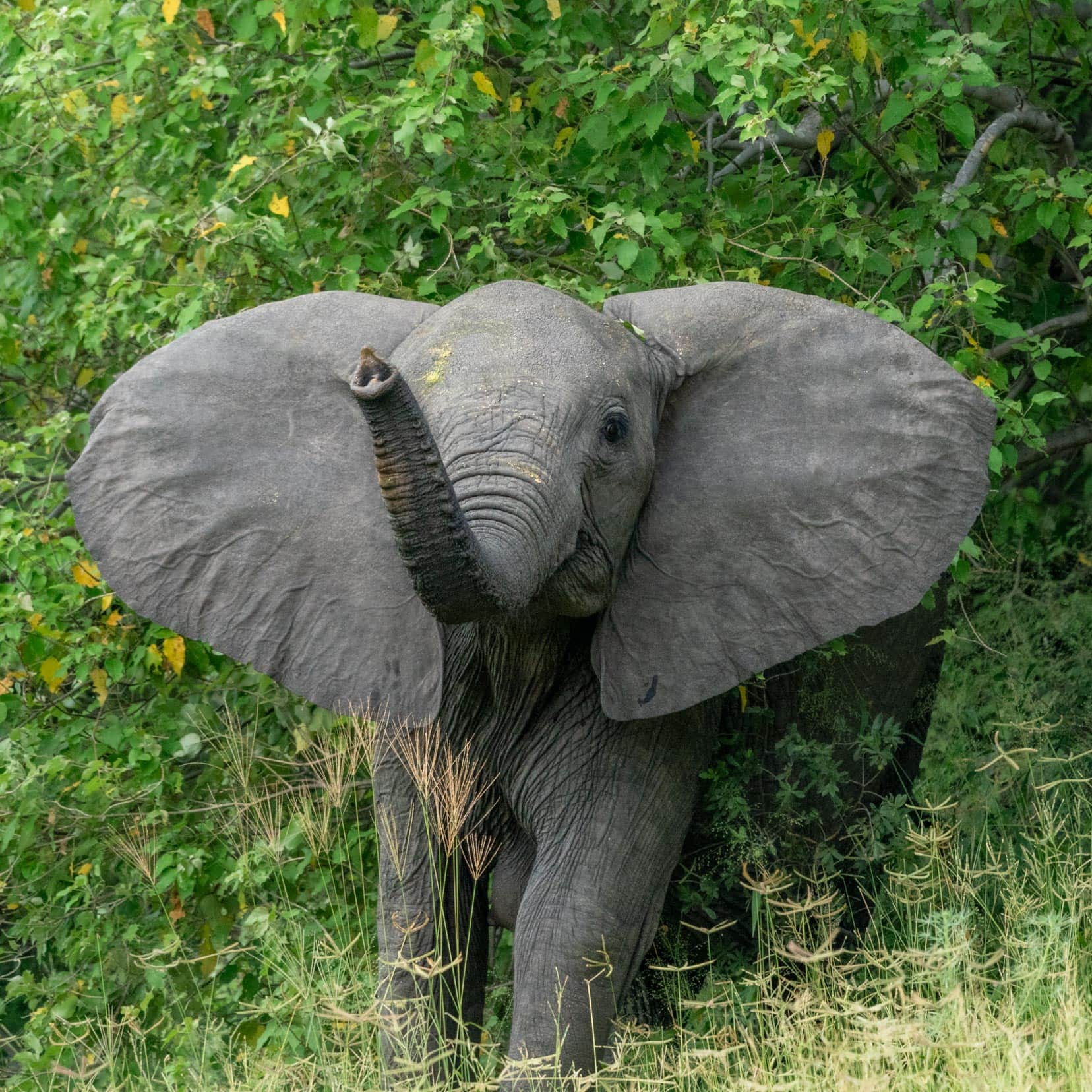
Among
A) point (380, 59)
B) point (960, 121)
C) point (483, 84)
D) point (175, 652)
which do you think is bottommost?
point (175, 652)

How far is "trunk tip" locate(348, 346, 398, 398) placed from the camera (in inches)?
128

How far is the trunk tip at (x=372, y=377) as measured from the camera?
128 inches

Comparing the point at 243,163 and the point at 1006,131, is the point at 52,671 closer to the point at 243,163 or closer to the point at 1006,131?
the point at 243,163

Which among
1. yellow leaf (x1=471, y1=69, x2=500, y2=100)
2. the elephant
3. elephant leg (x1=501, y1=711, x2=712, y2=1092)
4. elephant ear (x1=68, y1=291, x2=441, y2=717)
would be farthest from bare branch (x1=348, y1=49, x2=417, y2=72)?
elephant leg (x1=501, y1=711, x2=712, y2=1092)

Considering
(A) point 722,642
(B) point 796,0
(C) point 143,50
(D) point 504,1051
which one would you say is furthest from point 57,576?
(B) point 796,0

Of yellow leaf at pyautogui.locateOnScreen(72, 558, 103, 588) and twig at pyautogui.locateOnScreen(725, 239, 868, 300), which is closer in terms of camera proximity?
Result: twig at pyautogui.locateOnScreen(725, 239, 868, 300)

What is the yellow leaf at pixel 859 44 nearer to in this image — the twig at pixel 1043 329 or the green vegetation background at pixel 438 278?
the green vegetation background at pixel 438 278

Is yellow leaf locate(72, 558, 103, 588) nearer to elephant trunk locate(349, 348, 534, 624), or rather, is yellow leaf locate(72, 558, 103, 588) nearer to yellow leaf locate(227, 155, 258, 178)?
yellow leaf locate(227, 155, 258, 178)

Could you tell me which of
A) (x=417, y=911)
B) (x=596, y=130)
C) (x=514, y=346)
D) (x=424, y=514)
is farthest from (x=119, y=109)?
(x=424, y=514)

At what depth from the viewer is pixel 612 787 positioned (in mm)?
4613

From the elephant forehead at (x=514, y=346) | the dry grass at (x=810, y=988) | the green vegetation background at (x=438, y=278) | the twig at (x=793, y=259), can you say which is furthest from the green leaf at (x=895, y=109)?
the dry grass at (x=810, y=988)

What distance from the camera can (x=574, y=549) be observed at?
421cm

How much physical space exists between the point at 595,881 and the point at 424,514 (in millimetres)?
1396

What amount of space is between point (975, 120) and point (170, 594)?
3.65 m
